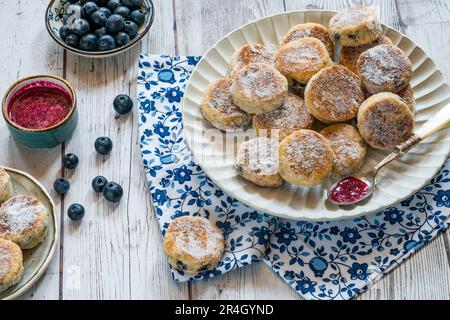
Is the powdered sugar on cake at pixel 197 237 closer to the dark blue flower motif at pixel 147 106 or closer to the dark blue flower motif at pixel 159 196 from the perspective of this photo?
the dark blue flower motif at pixel 159 196

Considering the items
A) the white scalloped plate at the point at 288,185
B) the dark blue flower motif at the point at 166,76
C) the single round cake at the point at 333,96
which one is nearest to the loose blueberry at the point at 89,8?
the dark blue flower motif at the point at 166,76

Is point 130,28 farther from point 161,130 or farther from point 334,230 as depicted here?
point 334,230

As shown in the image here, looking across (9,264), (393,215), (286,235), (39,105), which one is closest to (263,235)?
(286,235)

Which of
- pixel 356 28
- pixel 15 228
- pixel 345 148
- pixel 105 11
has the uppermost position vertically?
pixel 356 28

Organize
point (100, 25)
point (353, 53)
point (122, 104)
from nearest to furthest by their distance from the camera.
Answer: point (353, 53) < point (122, 104) < point (100, 25)

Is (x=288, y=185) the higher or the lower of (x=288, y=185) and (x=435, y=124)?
the lower

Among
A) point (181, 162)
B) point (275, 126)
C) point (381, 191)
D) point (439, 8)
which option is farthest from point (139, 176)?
point (439, 8)

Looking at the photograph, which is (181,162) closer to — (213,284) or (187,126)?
(187,126)
